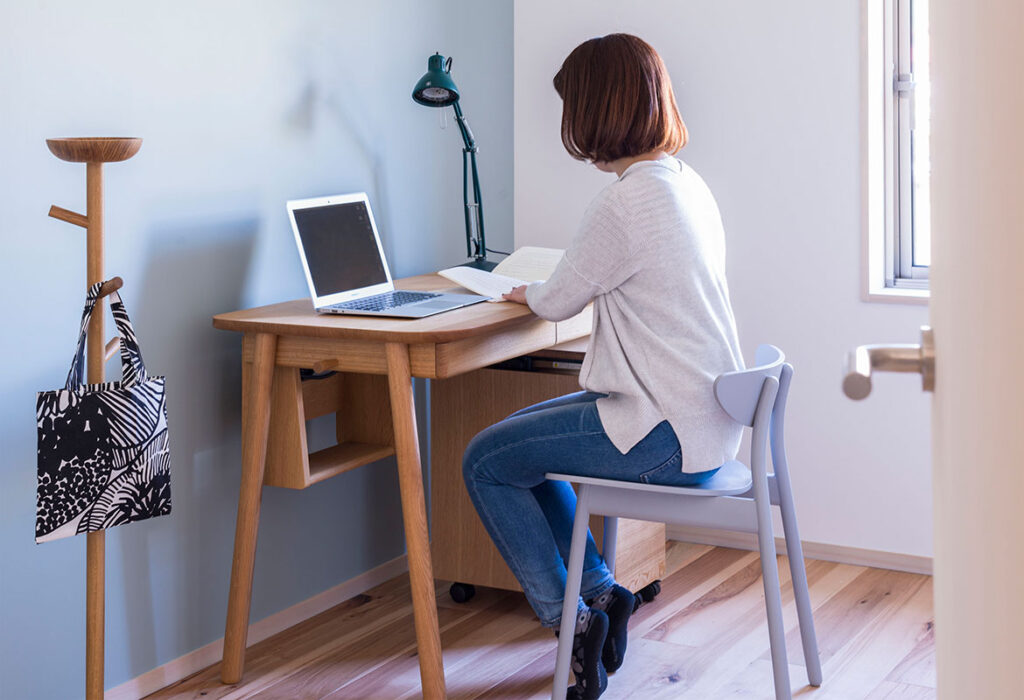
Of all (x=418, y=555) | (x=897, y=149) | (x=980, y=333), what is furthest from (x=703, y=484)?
(x=980, y=333)

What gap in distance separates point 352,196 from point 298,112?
219 mm

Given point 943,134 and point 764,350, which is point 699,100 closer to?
point 764,350

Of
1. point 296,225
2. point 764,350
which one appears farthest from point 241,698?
point 764,350

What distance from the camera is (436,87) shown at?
2605 mm

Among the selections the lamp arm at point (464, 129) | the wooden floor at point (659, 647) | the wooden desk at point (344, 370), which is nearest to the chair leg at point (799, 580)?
the wooden floor at point (659, 647)

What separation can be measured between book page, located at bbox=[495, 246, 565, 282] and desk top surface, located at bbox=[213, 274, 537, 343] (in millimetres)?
288

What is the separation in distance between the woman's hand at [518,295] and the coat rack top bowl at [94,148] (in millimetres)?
863

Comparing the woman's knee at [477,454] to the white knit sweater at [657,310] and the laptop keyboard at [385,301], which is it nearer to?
the white knit sweater at [657,310]

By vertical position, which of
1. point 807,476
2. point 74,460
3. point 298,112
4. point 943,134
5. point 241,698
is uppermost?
point 298,112

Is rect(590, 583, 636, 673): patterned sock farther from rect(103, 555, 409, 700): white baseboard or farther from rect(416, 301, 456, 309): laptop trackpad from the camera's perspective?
rect(103, 555, 409, 700): white baseboard

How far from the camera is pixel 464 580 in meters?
2.68

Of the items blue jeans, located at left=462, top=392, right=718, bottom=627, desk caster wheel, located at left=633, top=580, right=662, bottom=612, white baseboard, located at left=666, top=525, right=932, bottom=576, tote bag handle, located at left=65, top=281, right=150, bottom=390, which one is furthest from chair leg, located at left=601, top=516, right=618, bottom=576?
tote bag handle, located at left=65, top=281, right=150, bottom=390

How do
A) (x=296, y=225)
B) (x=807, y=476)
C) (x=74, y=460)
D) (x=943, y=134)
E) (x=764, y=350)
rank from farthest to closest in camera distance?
(x=807, y=476)
(x=296, y=225)
(x=764, y=350)
(x=74, y=460)
(x=943, y=134)

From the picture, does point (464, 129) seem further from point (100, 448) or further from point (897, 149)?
point (100, 448)
